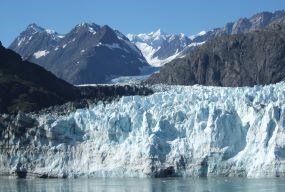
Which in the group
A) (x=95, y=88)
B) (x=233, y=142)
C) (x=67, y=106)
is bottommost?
(x=233, y=142)

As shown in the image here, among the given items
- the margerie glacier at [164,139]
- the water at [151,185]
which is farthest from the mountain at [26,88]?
the water at [151,185]

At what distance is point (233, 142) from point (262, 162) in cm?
404

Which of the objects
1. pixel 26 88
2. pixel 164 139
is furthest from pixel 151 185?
pixel 26 88

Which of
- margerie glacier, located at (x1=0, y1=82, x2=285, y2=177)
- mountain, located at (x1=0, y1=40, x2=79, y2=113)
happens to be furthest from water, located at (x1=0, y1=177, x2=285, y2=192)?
mountain, located at (x1=0, y1=40, x2=79, y2=113)

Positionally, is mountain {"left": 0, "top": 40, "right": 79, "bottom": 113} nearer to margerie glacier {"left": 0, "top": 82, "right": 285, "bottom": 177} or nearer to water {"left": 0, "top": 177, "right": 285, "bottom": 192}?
margerie glacier {"left": 0, "top": 82, "right": 285, "bottom": 177}

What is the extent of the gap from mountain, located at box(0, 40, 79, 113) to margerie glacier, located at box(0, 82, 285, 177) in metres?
43.9

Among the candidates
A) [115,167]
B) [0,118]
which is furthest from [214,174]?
[0,118]

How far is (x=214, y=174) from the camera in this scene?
6300 centimetres

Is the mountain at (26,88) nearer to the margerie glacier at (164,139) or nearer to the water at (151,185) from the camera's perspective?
the margerie glacier at (164,139)

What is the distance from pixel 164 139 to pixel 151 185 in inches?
295

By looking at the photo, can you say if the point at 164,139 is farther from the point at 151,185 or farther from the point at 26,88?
the point at 26,88

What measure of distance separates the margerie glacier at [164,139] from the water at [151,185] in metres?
1.48

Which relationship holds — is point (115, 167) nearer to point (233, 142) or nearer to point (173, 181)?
point (173, 181)

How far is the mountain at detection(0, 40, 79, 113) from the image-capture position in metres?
126
